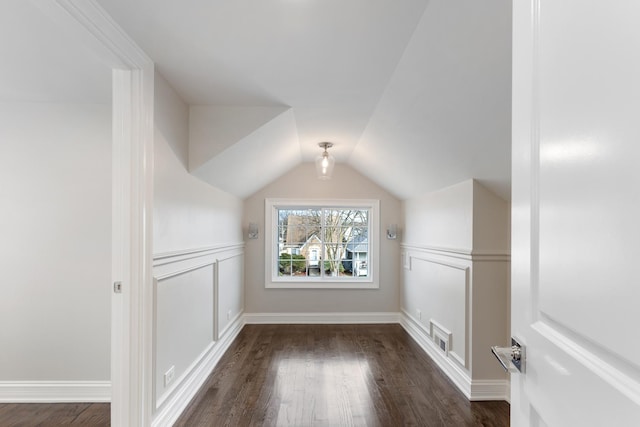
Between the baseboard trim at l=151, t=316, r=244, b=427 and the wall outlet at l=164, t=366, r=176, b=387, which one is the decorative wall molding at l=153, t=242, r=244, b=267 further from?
the baseboard trim at l=151, t=316, r=244, b=427

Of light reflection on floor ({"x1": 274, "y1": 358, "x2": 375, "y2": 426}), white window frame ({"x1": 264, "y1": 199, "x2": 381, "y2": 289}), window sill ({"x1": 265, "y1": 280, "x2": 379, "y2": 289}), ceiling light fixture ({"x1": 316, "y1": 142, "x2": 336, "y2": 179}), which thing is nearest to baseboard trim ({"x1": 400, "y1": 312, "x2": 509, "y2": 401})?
light reflection on floor ({"x1": 274, "y1": 358, "x2": 375, "y2": 426})

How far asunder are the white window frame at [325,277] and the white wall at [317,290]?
0.19 feet

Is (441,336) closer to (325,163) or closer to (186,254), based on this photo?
(325,163)

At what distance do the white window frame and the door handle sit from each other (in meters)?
4.21

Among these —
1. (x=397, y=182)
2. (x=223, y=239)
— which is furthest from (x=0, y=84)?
(x=397, y=182)

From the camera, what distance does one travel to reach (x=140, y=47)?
189 centimetres

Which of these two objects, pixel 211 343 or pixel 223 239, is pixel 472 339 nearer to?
pixel 211 343

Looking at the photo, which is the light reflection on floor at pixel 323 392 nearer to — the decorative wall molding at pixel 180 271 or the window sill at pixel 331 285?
the decorative wall molding at pixel 180 271

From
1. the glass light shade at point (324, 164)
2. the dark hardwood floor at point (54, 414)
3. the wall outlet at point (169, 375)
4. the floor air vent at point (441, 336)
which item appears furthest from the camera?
the glass light shade at point (324, 164)

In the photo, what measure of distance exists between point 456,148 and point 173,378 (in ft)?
8.15

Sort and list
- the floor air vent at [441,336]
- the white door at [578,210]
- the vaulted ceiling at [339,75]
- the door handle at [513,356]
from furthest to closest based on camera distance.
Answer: the floor air vent at [441,336] < the vaulted ceiling at [339,75] < the door handle at [513,356] < the white door at [578,210]

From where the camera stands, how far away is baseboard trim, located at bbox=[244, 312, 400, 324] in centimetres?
496

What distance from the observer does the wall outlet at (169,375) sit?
2.29 m

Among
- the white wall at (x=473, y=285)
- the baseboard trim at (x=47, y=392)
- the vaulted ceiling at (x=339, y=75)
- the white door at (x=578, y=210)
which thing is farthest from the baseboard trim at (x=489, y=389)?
the baseboard trim at (x=47, y=392)
